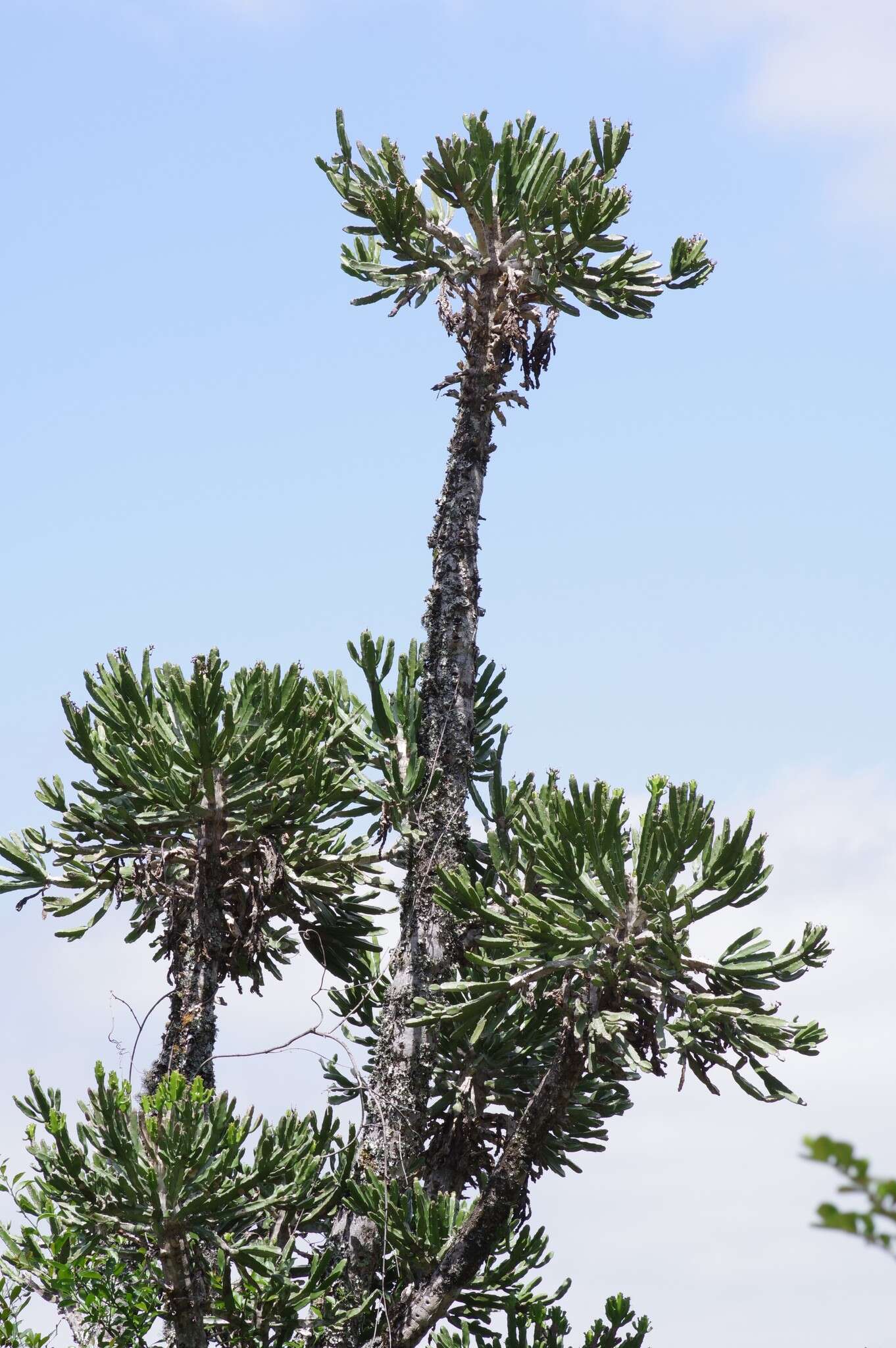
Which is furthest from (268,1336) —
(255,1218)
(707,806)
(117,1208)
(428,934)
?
(707,806)

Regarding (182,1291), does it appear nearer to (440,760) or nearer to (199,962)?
(199,962)

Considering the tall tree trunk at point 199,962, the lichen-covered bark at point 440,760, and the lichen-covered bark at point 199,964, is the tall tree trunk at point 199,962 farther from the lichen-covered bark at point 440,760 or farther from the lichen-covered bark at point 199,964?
the lichen-covered bark at point 440,760

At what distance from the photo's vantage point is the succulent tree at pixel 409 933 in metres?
10.2

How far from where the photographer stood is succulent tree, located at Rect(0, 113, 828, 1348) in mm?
10234

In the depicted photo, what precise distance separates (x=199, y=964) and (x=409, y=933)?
5.81 feet

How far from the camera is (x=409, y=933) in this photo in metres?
12.2

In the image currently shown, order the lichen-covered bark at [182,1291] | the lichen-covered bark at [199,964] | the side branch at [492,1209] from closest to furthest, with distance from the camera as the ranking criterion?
the lichen-covered bark at [182,1291], the side branch at [492,1209], the lichen-covered bark at [199,964]

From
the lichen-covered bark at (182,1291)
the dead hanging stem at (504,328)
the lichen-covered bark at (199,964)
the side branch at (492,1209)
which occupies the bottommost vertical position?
the lichen-covered bark at (182,1291)

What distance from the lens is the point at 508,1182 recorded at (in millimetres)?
10875

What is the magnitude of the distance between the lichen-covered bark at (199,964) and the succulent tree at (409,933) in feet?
0.10

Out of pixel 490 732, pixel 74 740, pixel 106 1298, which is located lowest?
pixel 106 1298

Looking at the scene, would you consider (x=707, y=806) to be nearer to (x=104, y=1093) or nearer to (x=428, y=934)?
(x=428, y=934)

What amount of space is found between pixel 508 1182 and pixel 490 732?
13.6ft

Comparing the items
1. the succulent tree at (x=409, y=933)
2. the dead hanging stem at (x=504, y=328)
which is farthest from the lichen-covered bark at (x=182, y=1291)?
the dead hanging stem at (x=504, y=328)
